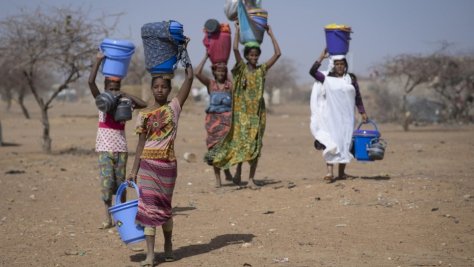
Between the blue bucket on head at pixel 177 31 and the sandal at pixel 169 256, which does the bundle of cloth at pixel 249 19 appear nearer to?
the blue bucket on head at pixel 177 31

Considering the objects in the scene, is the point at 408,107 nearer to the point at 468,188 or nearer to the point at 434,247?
the point at 468,188

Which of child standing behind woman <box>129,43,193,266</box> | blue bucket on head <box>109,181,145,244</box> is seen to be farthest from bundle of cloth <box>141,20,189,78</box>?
blue bucket on head <box>109,181,145,244</box>

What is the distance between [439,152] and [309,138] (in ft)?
20.7

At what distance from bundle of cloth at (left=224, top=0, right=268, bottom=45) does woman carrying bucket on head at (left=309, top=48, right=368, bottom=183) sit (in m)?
0.89

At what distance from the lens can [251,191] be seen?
28.6 ft

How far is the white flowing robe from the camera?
8789mm

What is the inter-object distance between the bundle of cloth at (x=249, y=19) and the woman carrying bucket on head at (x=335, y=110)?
89cm

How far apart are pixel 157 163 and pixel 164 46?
3.35 feet

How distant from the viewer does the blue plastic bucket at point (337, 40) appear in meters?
8.59

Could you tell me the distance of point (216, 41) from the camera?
8.90m

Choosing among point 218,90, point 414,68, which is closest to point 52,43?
point 218,90

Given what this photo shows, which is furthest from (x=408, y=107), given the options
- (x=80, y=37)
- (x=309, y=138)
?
(x=80, y=37)

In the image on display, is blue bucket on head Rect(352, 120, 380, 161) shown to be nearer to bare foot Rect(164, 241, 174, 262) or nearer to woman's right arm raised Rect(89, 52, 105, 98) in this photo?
woman's right arm raised Rect(89, 52, 105, 98)

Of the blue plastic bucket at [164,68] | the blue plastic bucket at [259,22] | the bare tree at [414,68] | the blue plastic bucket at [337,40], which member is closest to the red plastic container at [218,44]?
the blue plastic bucket at [259,22]
